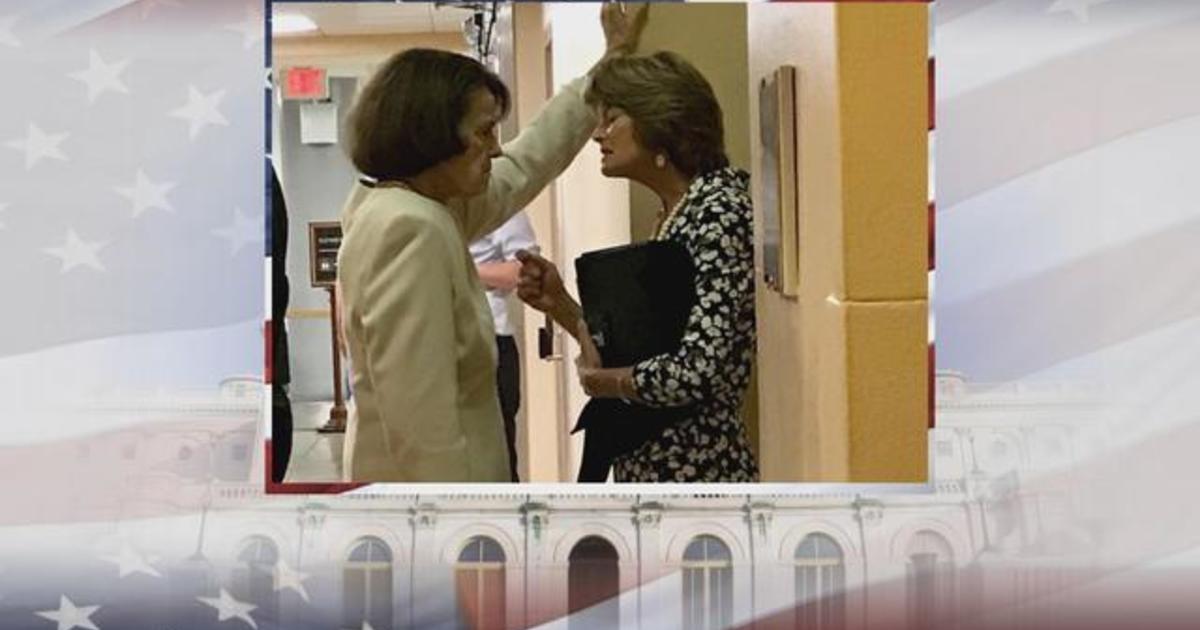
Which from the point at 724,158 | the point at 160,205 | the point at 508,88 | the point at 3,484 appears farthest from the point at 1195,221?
the point at 3,484

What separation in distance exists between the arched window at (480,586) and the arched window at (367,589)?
0.22ft

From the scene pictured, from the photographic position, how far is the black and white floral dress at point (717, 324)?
99cm

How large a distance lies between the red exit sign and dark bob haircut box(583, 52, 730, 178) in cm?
23

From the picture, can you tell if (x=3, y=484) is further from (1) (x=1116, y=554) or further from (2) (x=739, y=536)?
(1) (x=1116, y=554)

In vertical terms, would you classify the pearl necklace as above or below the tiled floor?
above

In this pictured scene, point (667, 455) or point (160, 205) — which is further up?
point (160, 205)

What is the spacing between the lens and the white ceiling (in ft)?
3.28

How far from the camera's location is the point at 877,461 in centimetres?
98

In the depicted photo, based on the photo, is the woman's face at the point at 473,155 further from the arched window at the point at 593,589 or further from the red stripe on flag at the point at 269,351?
the arched window at the point at 593,589

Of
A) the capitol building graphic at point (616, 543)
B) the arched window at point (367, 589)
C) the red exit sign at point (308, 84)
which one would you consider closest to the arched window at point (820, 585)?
the capitol building graphic at point (616, 543)

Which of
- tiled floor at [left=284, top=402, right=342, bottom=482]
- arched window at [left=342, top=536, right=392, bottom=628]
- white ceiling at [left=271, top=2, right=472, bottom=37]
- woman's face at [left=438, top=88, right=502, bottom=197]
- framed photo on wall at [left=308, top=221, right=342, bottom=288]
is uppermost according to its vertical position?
white ceiling at [left=271, top=2, right=472, bottom=37]

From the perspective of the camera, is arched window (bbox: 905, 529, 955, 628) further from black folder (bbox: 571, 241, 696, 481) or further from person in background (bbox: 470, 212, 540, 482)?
person in background (bbox: 470, 212, 540, 482)

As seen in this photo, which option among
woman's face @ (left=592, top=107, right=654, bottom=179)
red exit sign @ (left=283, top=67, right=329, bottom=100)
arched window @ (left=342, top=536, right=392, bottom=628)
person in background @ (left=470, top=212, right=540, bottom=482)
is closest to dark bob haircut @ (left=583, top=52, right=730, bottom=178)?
woman's face @ (left=592, top=107, right=654, bottom=179)

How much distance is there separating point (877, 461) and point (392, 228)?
1.52 ft
